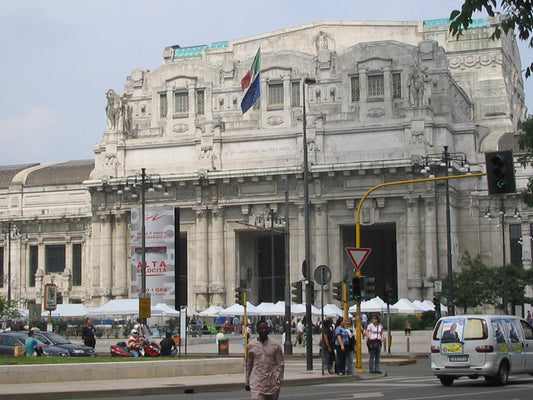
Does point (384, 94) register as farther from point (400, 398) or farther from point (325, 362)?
point (400, 398)

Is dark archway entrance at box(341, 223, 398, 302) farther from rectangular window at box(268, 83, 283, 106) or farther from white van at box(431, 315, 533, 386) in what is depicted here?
white van at box(431, 315, 533, 386)

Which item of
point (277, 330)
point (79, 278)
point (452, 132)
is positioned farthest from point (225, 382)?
point (79, 278)

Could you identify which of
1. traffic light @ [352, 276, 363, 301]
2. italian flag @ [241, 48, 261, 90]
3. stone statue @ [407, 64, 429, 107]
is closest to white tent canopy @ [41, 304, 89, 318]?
italian flag @ [241, 48, 261, 90]

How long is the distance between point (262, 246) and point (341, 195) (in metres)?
12.2

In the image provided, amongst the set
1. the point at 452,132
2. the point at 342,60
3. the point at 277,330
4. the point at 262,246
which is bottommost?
the point at 277,330

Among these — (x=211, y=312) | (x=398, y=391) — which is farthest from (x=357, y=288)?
(x=211, y=312)

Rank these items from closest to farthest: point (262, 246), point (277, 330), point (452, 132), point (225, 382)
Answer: point (225, 382) → point (277, 330) → point (452, 132) → point (262, 246)

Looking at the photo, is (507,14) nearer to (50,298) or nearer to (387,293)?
(387,293)

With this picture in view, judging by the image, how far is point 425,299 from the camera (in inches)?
3054

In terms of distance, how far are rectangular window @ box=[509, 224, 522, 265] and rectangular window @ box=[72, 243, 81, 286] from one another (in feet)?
130

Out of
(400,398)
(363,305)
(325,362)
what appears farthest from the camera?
(363,305)

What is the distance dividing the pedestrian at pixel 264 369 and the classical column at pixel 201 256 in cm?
6708

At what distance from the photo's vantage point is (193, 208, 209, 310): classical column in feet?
276

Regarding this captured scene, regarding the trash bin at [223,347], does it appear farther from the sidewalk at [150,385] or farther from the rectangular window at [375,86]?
the rectangular window at [375,86]
